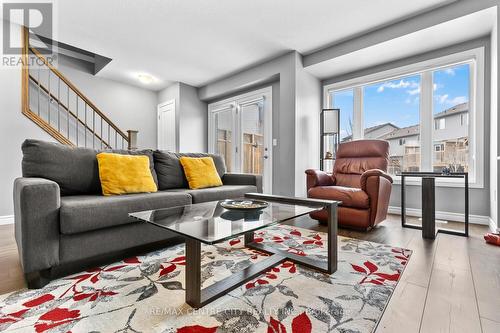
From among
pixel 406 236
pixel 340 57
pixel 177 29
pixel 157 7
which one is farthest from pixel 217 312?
pixel 340 57

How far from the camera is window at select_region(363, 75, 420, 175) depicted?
3432 millimetres

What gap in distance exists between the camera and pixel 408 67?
3385 millimetres

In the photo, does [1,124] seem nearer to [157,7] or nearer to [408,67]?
[157,7]

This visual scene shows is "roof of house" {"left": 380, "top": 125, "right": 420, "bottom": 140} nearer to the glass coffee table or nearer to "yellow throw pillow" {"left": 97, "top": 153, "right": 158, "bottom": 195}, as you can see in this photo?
the glass coffee table

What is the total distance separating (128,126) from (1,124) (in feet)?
7.70

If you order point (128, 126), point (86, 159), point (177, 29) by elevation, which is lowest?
point (86, 159)

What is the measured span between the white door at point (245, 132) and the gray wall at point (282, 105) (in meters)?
0.14

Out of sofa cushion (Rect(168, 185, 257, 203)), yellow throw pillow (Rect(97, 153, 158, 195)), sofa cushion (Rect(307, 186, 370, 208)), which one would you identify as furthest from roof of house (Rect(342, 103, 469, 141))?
yellow throw pillow (Rect(97, 153, 158, 195))

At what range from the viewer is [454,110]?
313cm

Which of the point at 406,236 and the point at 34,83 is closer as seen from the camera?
the point at 406,236

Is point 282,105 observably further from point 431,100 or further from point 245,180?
point 431,100

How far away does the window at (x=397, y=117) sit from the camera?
3432 mm

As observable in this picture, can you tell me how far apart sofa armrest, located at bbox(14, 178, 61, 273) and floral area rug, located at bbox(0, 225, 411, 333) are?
6.3 inches

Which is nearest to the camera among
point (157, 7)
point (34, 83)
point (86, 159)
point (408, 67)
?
point (86, 159)
